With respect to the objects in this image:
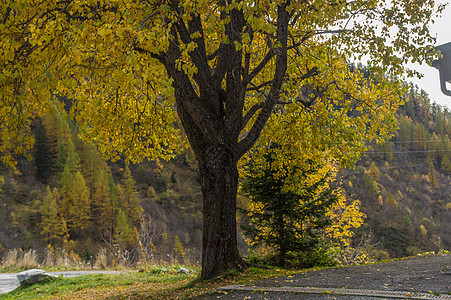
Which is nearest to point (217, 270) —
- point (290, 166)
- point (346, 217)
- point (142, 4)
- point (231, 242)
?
point (231, 242)

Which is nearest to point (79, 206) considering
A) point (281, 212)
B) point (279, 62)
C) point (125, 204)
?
point (125, 204)

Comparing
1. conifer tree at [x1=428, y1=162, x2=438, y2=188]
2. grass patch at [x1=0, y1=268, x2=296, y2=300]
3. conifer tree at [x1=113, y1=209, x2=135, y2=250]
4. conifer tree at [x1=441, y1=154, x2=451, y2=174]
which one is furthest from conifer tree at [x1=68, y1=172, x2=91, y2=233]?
conifer tree at [x1=441, y1=154, x2=451, y2=174]

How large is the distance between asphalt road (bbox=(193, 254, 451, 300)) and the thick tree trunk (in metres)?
1.15

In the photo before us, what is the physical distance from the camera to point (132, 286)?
815cm

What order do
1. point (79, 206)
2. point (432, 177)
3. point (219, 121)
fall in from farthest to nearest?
1. point (432, 177)
2. point (79, 206)
3. point (219, 121)

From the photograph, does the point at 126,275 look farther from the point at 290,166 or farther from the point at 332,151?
the point at 332,151

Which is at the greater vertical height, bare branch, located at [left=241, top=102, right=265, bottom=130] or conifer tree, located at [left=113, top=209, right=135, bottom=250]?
bare branch, located at [left=241, top=102, right=265, bottom=130]

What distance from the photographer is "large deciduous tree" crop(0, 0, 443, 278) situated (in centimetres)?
426

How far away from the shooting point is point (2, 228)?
50.9m

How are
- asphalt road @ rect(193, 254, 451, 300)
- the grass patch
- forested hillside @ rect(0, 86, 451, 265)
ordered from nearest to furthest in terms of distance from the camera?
asphalt road @ rect(193, 254, 451, 300), the grass patch, forested hillside @ rect(0, 86, 451, 265)

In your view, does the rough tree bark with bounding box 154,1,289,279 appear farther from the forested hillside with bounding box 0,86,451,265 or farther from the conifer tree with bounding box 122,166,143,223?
the conifer tree with bounding box 122,166,143,223

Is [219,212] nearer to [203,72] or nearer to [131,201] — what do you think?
[203,72]

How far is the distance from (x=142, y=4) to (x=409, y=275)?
17.4ft

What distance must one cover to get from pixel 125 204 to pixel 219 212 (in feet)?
211
